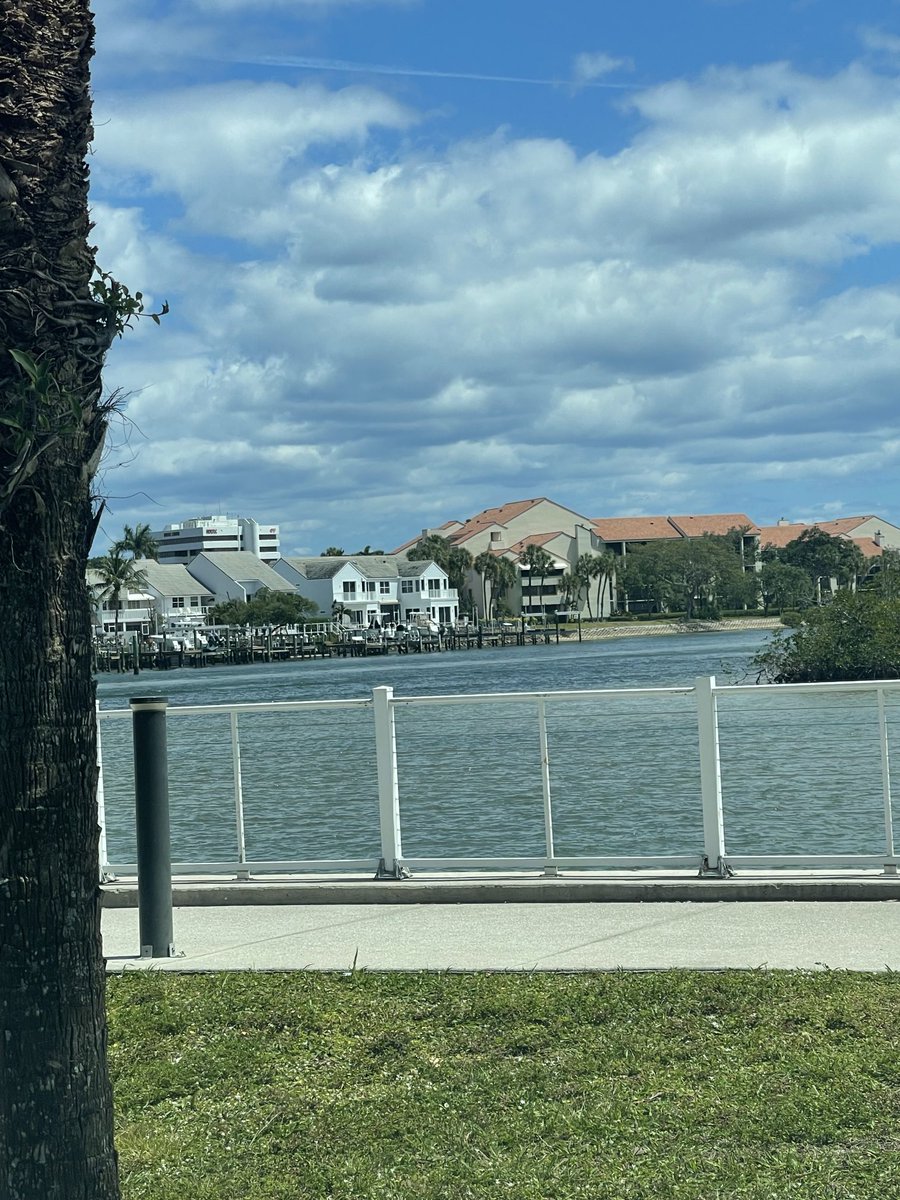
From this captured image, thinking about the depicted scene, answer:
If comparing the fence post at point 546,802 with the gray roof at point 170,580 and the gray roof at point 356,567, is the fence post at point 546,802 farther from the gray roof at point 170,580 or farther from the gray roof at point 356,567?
the gray roof at point 356,567

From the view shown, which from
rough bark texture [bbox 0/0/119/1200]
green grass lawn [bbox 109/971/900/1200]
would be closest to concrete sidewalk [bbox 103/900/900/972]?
green grass lawn [bbox 109/971/900/1200]

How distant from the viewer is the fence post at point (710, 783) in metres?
8.97

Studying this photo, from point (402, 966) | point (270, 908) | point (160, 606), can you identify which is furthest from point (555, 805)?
point (160, 606)

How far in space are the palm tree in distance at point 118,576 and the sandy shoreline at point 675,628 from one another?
48.1 meters

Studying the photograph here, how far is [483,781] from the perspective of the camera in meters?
16.2

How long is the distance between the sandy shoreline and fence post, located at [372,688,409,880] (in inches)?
5610

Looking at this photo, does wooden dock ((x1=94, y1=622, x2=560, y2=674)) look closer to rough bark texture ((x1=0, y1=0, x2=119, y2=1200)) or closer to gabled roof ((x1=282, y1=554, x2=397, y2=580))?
gabled roof ((x1=282, y1=554, x2=397, y2=580))

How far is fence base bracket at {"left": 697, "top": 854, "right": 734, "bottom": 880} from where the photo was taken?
8.91m

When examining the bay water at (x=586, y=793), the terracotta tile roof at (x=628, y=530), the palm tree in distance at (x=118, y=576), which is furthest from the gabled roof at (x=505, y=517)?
the bay water at (x=586, y=793)

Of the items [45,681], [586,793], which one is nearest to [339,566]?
[586,793]

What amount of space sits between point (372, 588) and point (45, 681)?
6465 inches

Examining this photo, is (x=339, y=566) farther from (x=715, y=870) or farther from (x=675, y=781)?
(x=715, y=870)

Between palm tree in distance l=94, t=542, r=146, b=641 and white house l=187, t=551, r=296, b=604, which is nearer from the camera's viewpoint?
palm tree in distance l=94, t=542, r=146, b=641

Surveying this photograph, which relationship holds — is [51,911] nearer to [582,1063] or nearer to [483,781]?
[582,1063]
